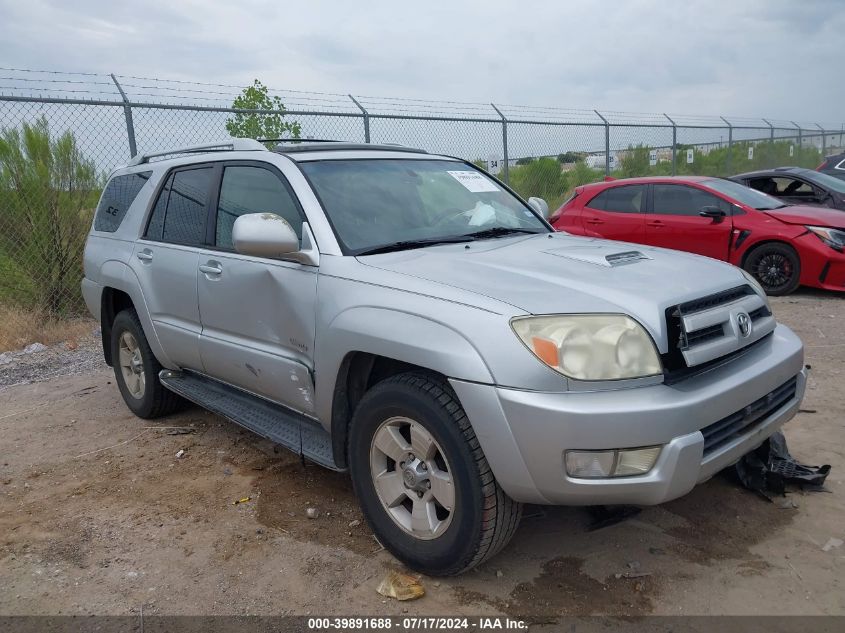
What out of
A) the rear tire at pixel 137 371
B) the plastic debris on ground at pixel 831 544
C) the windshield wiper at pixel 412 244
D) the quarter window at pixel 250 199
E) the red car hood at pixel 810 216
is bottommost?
the plastic debris on ground at pixel 831 544

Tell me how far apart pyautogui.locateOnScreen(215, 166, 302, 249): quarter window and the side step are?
0.89 metres

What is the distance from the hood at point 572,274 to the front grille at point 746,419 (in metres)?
0.41

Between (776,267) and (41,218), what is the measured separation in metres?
8.53

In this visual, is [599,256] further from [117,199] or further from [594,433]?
[117,199]

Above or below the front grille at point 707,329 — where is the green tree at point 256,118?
above

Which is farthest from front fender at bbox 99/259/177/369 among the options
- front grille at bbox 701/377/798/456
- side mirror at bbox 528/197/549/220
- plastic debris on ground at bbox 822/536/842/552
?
plastic debris on ground at bbox 822/536/842/552

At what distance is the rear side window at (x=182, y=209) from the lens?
4.14 m

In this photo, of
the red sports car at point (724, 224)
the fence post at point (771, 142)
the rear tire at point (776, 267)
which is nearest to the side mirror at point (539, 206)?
the red sports car at point (724, 224)

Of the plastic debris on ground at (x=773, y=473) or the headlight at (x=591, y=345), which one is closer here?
the headlight at (x=591, y=345)

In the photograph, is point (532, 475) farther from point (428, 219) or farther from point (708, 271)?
point (428, 219)

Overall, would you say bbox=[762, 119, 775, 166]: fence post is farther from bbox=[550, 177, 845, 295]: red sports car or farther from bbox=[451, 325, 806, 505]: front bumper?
bbox=[451, 325, 806, 505]: front bumper

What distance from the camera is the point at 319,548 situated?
321cm

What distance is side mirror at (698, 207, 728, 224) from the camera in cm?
844

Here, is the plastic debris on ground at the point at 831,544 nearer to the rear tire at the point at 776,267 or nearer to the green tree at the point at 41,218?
the rear tire at the point at 776,267
